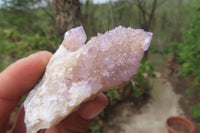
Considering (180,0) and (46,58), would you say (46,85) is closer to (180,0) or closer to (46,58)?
(46,58)

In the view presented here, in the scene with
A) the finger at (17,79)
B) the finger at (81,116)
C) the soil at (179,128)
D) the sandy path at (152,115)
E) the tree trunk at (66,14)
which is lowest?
the sandy path at (152,115)

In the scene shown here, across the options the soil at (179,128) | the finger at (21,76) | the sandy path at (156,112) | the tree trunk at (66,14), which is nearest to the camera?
the finger at (21,76)

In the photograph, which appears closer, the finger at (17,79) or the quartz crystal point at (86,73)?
the quartz crystal point at (86,73)

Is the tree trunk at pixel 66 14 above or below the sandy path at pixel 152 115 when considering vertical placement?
above

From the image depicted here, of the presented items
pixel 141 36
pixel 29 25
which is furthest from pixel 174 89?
pixel 29 25

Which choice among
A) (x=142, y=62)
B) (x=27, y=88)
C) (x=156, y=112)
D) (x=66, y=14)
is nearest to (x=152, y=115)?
(x=156, y=112)

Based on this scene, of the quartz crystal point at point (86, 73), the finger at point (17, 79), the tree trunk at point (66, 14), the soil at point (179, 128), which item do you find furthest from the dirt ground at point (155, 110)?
the quartz crystal point at point (86, 73)

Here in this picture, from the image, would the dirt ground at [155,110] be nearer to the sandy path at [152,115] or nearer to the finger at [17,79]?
the sandy path at [152,115]
